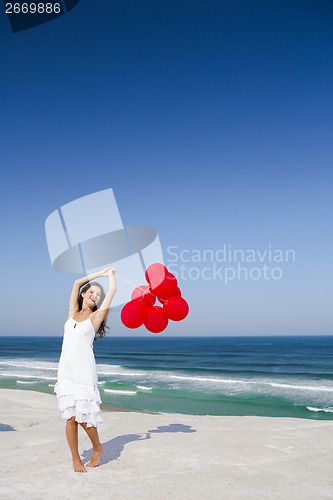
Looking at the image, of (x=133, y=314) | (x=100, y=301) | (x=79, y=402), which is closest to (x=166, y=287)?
(x=133, y=314)

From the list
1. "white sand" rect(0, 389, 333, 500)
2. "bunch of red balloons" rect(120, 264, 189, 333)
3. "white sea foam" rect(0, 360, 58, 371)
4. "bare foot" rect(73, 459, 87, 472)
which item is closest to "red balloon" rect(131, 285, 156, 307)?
"bunch of red balloons" rect(120, 264, 189, 333)

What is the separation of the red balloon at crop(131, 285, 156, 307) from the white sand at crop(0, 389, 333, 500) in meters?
1.86

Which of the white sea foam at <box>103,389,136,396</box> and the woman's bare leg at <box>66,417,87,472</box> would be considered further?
the white sea foam at <box>103,389,136,396</box>

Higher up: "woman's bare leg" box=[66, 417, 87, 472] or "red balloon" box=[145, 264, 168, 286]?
"red balloon" box=[145, 264, 168, 286]

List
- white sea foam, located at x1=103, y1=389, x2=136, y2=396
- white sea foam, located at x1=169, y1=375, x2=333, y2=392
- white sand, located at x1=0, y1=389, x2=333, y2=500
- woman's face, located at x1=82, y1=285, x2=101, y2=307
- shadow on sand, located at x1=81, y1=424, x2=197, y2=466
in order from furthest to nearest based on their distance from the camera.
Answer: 1. white sea foam, located at x1=169, y1=375, x2=333, y2=392
2. white sea foam, located at x1=103, y1=389, x2=136, y2=396
3. shadow on sand, located at x1=81, y1=424, x2=197, y2=466
4. woman's face, located at x1=82, y1=285, x2=101, y2=307
5. white sand, located at x1=0, y1=389, x2=333, y2=500

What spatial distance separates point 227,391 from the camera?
56.1ft

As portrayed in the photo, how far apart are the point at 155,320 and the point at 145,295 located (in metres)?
0.37

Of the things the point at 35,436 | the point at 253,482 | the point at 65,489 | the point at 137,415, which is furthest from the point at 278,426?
the point at 65,489

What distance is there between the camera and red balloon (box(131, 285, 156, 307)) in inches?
218

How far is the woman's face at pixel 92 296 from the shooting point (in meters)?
4.22

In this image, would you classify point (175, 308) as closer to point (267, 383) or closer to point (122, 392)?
point (122, 392)

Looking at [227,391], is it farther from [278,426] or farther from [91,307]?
[91,307]

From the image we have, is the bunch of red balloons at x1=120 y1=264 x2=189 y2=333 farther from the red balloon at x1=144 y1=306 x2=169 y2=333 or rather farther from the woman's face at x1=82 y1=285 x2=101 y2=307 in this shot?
the woman's face at x1=82 y1=285 x2=101 y2=307

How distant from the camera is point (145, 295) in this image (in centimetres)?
555
